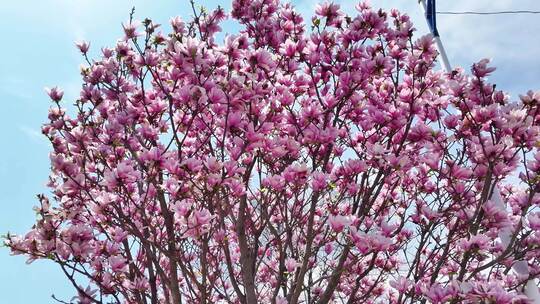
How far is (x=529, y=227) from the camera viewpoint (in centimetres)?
335

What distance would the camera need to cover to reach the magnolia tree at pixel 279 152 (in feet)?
10.6

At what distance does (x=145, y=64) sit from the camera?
12.0 ft

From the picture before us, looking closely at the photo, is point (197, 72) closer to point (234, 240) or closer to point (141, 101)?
point (141, 101)

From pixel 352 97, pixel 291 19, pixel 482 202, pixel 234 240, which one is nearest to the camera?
pixel 482 202

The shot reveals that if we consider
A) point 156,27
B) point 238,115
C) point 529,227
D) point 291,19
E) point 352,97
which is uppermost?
point 291,19

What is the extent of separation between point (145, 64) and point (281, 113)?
1119 millimetres

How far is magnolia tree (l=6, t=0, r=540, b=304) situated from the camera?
3217mm

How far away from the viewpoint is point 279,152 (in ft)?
11.6

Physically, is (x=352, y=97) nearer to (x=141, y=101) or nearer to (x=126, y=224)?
(x=141, y=101)

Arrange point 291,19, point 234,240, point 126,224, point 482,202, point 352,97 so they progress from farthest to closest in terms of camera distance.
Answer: point 234,240 → point 291,19 → point 352,97 → point 126,224 → point 482,202

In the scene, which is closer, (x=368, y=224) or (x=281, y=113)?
(x=281, y=113)

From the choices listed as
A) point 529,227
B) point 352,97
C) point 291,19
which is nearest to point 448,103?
point 352,97

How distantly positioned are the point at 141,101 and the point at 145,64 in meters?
0.44

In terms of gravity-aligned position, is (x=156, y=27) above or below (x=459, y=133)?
above
